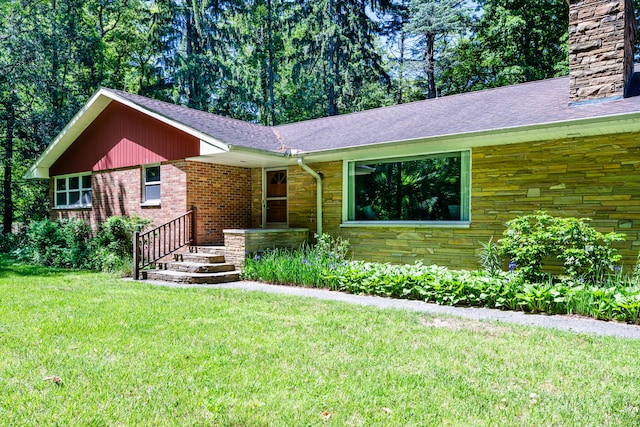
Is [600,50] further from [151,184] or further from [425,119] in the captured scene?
[151,184]

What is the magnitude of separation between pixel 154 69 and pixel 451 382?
23.8 metres

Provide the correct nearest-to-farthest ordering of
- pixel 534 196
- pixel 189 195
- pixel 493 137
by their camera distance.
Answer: pixel 493 137, pixel 534 196, pixel 189 195

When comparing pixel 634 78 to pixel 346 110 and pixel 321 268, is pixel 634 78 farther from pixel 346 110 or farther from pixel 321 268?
pixel 346 110

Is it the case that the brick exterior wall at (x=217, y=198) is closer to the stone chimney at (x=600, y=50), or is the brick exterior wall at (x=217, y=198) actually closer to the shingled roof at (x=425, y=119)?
the shingled roof at (x=425, y=119)

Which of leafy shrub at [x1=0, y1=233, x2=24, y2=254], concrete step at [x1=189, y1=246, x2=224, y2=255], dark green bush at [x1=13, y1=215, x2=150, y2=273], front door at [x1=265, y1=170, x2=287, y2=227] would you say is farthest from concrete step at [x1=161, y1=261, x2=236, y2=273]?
leafy shrub at [x1=0, y1=233, x2=24, y2=254]

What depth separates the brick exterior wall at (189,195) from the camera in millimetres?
10641

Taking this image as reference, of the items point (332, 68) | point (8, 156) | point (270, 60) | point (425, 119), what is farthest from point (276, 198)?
point (270, 60)

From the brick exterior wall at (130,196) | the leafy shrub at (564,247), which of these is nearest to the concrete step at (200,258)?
the brick exterior wall at (130,196)

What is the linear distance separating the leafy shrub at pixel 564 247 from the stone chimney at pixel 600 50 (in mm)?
2407

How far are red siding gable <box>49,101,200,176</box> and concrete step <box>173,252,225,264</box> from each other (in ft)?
7.81

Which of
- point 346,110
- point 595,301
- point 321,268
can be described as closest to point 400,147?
point 321,268

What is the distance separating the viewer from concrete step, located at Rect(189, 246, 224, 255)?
9.93 meters

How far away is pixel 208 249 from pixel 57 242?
18.8ft

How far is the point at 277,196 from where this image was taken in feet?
37.9
